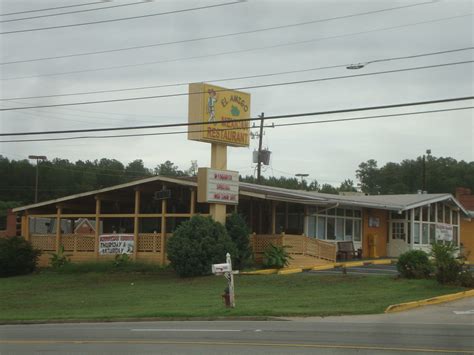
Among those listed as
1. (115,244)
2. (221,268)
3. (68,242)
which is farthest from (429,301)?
(68,242)

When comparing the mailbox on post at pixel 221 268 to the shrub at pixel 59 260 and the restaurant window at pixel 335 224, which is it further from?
the shrub at pixel 59 260

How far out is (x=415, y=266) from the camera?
25.2m

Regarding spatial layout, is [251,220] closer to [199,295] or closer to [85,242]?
[85,242]

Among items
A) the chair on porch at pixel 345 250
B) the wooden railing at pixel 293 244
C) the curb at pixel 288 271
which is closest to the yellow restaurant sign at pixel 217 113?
the wooden railing at pixel 293 244

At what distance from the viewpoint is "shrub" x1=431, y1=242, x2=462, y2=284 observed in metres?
23.4

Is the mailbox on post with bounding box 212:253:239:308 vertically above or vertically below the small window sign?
below

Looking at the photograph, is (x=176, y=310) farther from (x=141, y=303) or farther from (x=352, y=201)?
(x=352, y=201)

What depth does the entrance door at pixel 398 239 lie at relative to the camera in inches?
1581

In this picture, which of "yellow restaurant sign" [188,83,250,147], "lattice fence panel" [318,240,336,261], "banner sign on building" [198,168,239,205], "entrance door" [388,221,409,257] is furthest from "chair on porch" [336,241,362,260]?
"yellow restaurant sign" [188,83,250,147]

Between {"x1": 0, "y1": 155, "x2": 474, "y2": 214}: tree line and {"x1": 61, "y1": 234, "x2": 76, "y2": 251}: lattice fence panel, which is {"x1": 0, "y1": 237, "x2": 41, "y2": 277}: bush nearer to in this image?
{"x1": 61, "y1": 234, "x2": 76, "y2": 251}: lattice fence panel

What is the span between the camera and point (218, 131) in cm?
3012

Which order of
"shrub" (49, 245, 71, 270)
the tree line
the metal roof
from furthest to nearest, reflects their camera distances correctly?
the tree line < "shrub" (49, 245, 71, 270) < the metal roof

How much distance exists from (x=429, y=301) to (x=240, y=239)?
1126 cm

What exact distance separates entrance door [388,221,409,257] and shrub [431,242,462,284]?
1662 centimetres
